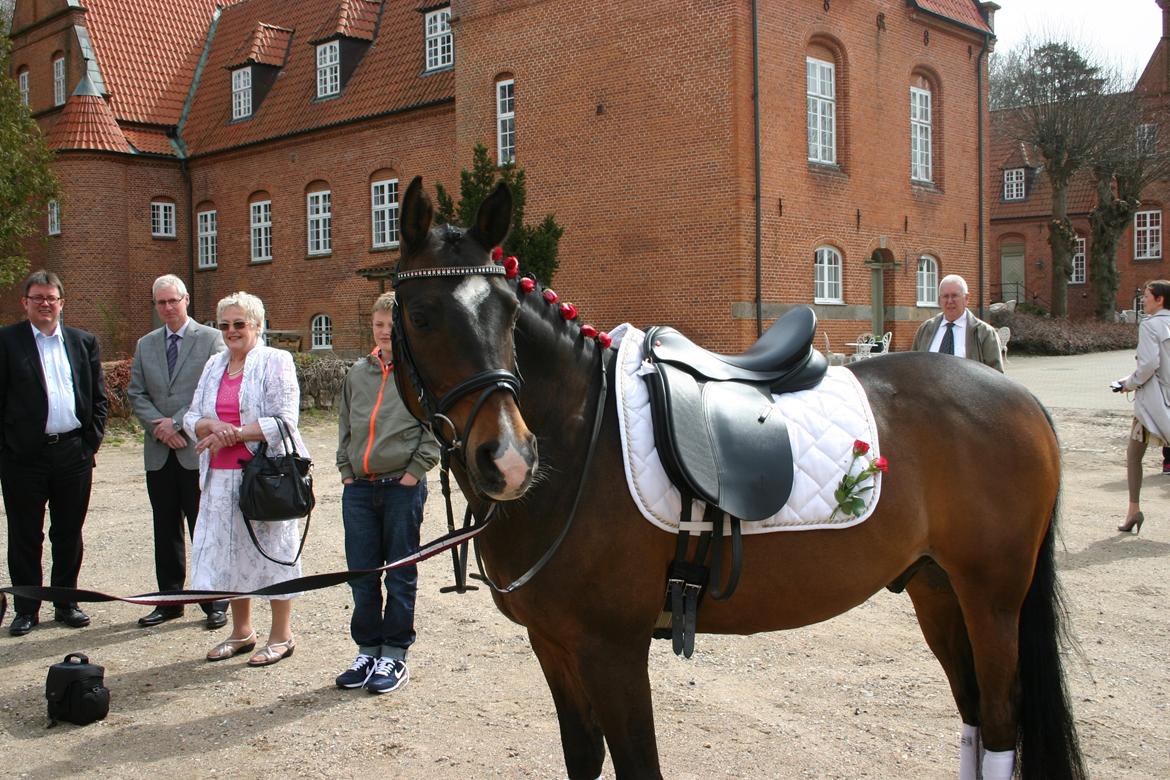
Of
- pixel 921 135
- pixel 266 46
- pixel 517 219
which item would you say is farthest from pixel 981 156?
pixel 266 46

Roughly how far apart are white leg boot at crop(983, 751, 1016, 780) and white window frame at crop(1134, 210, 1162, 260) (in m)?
47.0

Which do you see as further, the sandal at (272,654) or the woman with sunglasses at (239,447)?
the sandal at (272,654)

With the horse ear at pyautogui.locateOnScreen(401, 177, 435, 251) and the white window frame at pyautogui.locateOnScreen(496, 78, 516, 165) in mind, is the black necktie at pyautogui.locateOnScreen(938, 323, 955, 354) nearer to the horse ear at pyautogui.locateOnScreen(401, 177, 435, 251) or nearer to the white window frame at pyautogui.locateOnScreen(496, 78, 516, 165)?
the horse ear at pyautogui.locateOnScreen(401, 177, 435, 251)

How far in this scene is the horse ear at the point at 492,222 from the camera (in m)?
2.74

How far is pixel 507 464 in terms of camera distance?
94.0 inches

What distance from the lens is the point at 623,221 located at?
21.9m

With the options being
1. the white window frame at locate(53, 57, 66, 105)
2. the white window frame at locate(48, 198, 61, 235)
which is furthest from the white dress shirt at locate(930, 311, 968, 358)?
the white window frame at locate(53, 57, 66, 105)

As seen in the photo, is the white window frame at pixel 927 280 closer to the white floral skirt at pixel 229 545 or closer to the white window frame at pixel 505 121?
the white window frame at pixel 505 121

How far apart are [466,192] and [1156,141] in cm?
2906

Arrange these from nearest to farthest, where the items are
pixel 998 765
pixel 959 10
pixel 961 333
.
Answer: pixel 998 765 → pixel 961 333 → pixel 959 10

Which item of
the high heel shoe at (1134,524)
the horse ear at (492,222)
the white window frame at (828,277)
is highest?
the white window frame at (828,277)

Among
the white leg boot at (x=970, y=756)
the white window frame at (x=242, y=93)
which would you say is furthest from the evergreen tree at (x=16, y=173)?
the white leg boot at (x=970, y=756)

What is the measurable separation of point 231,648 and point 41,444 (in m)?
1.97

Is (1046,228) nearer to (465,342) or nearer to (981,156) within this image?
(981,156)
